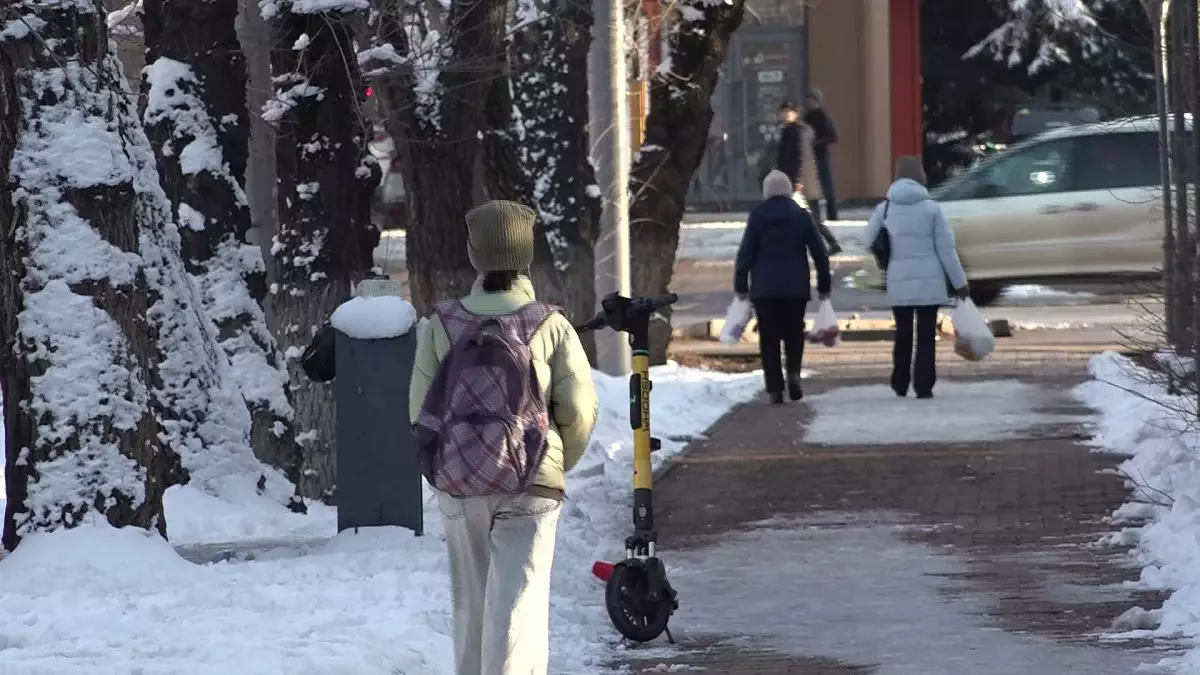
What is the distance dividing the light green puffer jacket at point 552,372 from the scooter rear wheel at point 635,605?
1857 mm

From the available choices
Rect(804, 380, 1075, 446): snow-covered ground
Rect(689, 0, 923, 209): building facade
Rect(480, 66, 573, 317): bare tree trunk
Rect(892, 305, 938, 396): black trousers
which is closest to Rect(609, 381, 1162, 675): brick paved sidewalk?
Rect(804, 380, 1075, 446): snow-covered ground

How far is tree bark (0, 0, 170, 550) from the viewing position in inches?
307

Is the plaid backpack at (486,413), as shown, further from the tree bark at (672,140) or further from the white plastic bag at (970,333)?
the tree bark at (672,140)

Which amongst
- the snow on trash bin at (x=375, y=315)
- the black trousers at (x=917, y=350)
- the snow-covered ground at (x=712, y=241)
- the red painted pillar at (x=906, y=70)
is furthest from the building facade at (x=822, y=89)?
the snow on trash bin at (x=375, y=315)

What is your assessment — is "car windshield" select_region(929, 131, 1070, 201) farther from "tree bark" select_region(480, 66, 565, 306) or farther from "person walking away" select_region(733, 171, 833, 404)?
"person walking away" select_region(733, 171, 833, 404)

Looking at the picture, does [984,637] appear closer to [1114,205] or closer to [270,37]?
[270,37]

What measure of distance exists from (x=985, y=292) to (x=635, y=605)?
13.7 metres

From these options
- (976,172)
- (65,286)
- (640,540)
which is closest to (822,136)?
(976,172)

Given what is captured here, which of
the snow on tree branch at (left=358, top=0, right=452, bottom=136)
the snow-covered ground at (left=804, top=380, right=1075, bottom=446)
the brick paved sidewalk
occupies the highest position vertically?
the snow on tree branch at (left=358, top=0, right=452, bottom=136)

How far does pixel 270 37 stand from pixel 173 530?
284 cm

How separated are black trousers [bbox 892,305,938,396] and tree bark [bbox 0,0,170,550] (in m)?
7.54

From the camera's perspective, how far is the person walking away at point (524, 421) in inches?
215

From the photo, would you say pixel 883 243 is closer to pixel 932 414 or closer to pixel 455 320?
pixel 932 414

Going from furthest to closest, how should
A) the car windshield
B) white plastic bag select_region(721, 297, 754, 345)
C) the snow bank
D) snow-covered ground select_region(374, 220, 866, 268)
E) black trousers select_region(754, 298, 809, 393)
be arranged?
1. snow-covered ground select_region(374, 220, 866, 268)
2. the car windshield
3. white plastic bag select_region(721, 297, 754, 345)
4. black trousers select_region(754, 298, 809, 393)
5. the snow bank
